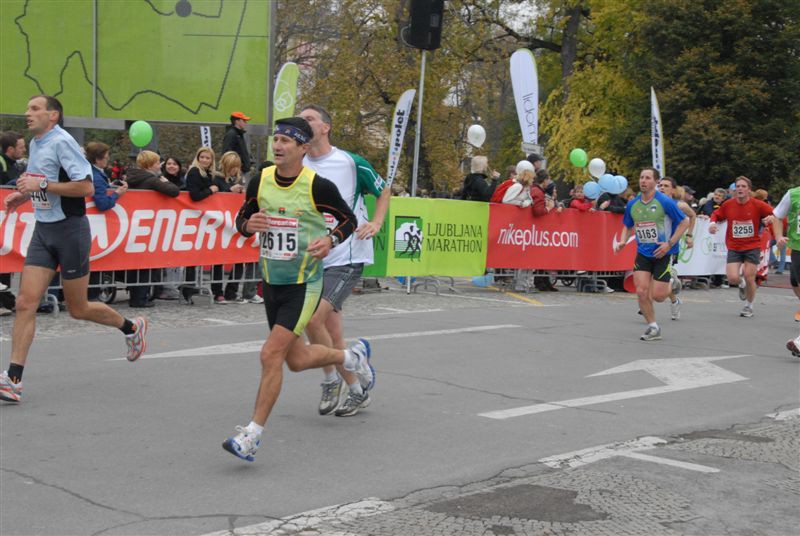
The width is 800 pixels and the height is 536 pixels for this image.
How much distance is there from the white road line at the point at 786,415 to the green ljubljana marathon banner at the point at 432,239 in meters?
8.01

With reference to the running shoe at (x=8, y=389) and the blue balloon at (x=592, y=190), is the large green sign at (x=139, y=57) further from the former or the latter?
the running shoe at (x=8, y=389)

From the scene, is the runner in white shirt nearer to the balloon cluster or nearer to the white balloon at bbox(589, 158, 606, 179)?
the balloon cluster

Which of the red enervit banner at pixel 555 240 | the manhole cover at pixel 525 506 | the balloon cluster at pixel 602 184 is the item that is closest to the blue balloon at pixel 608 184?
the balloon cluster at pixel 602 184

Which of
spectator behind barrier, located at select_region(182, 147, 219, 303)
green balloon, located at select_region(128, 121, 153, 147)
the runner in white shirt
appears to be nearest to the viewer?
the runner in white shirt

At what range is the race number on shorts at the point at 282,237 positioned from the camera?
5.88 metres

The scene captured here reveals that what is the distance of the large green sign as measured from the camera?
62.7ft

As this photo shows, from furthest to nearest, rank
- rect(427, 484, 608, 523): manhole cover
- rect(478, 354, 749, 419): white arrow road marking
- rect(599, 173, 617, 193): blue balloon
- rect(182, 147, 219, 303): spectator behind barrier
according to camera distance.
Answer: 1. rect(599, 173, 617, 193): blue balloon
2. rect(182, 147, 219, 303): spectator behind barrier
3. rect(478, 354, 749, 419): white arrow road marking
4. rect(427, 484, 608, 523): manhole cover

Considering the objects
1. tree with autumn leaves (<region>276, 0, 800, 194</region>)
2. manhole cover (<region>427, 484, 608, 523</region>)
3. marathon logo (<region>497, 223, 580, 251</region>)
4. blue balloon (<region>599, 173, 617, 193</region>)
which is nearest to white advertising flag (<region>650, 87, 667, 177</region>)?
blue balloon (<region>599, 173, 617, 193</region>)

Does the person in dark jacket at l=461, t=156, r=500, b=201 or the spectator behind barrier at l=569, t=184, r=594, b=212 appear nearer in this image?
the person in dark jacket at l=461, t=156, r=500, b=201

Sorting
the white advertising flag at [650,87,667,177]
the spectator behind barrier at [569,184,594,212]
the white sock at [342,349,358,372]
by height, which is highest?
the white advertising flag at [650,87,667,177]

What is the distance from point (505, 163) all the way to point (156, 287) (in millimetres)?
42642

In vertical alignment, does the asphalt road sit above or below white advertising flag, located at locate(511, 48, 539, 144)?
below

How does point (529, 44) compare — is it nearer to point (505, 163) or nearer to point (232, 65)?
point (505, 163)

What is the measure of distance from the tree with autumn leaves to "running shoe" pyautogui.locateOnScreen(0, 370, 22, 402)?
28.7 m
